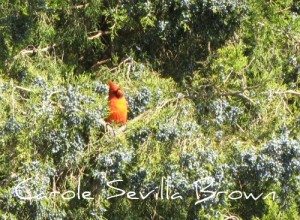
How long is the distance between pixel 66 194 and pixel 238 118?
930 millimetres

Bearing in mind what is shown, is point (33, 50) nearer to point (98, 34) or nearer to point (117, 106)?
point (98, 34)

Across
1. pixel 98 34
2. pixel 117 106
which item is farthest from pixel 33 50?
A: pixel 117 106

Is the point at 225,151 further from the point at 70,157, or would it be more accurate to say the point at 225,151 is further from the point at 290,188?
the point at 70,157

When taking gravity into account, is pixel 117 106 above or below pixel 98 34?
below

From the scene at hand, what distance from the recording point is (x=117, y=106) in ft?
10.9

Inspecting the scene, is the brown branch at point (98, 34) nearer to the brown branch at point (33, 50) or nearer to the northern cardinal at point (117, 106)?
the brown branch at point (33, 50)

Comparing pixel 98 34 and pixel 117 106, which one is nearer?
pixel 117 106

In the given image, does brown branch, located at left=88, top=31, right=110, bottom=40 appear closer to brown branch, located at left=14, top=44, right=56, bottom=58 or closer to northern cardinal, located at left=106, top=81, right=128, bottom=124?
brown branch, located at left=14, top=44, right=56, bottom=58

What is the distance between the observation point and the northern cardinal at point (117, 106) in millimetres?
3303

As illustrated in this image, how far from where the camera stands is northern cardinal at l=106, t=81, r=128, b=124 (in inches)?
130

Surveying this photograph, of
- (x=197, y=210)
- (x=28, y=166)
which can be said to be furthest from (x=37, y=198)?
(x=197, y=210)

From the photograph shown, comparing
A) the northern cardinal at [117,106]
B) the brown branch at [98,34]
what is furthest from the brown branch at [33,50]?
the northern cardinal at [117,106]

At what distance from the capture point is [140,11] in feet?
12.0

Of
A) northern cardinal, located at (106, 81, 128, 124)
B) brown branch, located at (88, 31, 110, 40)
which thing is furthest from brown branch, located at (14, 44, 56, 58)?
northern cardinal, located at (106, 81, 128, 124)
